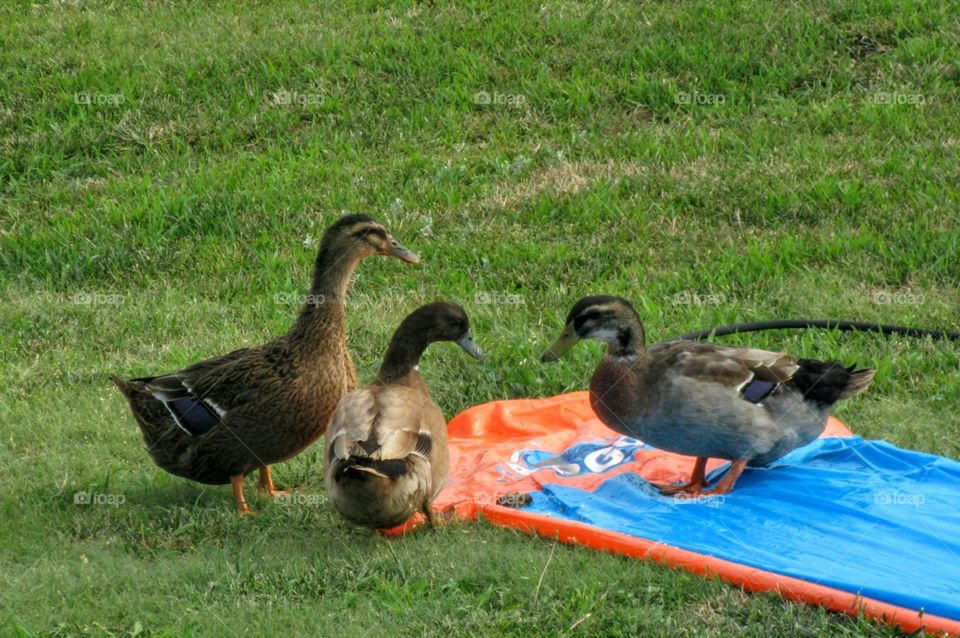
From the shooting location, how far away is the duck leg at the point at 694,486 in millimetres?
5820

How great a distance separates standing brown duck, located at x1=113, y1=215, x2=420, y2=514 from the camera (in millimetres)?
5656

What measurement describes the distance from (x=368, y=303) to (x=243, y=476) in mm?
2723

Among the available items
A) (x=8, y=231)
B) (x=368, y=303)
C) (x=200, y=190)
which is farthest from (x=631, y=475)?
(x=8, y=231)

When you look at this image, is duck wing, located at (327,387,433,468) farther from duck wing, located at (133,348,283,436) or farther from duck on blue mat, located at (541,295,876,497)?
duck on blue mat, located at (541,295,876,497)

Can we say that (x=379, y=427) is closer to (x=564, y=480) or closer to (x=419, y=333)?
(x=419, y=333)

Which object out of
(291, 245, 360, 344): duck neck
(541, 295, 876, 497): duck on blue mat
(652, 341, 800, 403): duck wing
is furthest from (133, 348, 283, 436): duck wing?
(652, 341, 800, 403): duck wing

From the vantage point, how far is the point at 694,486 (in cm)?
586

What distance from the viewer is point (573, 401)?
6.92m

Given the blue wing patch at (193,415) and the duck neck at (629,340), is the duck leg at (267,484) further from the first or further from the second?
the duck neck at (629,340)

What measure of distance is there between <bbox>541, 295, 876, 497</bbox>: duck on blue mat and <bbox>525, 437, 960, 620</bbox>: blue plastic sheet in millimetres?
200

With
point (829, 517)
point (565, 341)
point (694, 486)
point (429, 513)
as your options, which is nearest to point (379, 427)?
point (429, 513)

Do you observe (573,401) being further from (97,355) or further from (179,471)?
(97,355)

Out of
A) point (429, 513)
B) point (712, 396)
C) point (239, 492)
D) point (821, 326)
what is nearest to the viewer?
point (429, 513)

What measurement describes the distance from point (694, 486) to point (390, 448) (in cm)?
150
